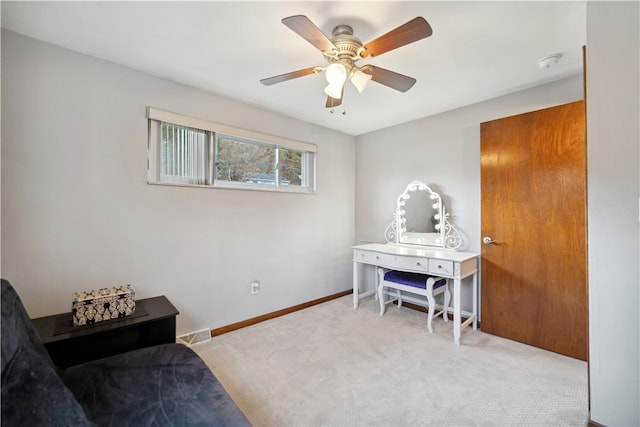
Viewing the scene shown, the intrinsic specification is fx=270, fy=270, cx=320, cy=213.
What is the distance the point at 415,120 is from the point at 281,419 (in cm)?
321

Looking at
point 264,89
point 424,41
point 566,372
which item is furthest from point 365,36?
point 566,372

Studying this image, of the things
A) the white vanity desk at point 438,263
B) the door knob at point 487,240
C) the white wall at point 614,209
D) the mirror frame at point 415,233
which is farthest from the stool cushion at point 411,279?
the white wall at point 614,209

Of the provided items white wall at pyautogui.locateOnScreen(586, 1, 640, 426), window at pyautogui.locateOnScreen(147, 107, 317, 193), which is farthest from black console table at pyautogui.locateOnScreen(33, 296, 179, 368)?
white wall at pyautogui.locateOnScreen(586, 1, 640, 426)

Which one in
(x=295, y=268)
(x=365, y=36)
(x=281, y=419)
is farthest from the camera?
(x=295, y=268)

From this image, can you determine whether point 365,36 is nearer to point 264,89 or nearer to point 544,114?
point 264,89

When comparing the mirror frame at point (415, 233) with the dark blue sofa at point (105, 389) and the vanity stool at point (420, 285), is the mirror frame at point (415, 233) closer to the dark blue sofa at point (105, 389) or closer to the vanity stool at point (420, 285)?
the vanity stool at point (420, 285)

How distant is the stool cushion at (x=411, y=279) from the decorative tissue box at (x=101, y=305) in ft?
7.62

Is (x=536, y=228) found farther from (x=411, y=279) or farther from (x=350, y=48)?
(x=350, y=48)

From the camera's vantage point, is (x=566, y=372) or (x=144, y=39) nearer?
(x=144, y=39)

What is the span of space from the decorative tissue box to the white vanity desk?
2241 millimetres

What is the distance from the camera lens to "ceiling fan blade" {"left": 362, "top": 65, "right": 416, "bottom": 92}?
1.59 m

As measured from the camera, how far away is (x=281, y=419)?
60.8 inches

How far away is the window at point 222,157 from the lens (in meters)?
2.27

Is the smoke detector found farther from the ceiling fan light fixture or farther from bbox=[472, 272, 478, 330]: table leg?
bbox=[472, 272, 478, 330]: table leg
